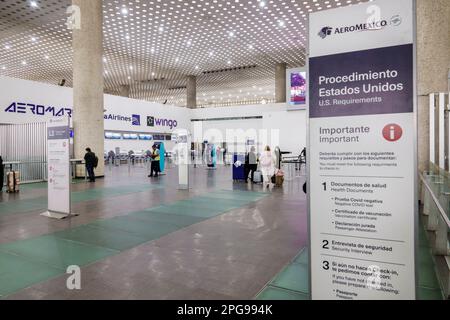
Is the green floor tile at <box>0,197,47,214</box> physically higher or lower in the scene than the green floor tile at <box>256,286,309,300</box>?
higher

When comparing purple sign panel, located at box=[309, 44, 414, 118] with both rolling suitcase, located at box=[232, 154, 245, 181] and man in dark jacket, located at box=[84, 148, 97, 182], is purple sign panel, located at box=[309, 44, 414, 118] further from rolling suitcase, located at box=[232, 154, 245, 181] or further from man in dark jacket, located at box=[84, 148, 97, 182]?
man in dark jacket, located at box=[84, 148, 97, 182]

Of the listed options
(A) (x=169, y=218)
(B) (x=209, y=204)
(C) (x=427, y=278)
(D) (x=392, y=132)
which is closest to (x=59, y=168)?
(A) (x=169, y=218)

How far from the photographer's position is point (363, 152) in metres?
2.04

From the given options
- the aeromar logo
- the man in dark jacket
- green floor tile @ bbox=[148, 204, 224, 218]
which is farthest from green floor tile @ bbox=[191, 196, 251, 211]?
the man in dark jacket

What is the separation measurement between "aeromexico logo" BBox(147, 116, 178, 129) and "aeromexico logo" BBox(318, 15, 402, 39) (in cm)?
2330

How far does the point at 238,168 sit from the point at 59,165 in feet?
24.4

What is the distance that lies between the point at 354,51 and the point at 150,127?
77.5ft

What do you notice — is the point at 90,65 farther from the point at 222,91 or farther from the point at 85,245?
the point at 222,91

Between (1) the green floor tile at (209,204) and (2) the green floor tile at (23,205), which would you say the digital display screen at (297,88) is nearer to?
(1) the green floor tile at (209,204)

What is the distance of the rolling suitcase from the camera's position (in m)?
12.7

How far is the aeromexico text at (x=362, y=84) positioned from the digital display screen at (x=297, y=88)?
19.8 metres

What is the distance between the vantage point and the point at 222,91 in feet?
120

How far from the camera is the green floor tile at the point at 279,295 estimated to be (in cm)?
287
